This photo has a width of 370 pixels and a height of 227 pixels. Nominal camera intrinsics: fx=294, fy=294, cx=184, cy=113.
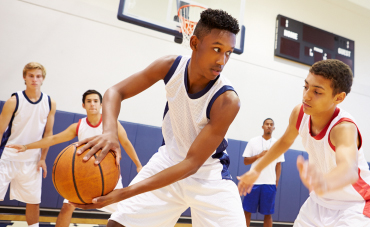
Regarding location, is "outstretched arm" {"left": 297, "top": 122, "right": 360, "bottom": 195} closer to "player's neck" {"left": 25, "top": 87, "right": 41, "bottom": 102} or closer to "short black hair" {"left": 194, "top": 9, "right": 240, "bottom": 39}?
"short black hair" {"left": 194, "top": 9, "right": 240, "bottom": 39}

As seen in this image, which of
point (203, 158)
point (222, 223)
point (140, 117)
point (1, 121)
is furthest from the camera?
point (140, 117)

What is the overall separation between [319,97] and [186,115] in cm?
97

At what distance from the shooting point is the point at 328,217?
6.89 feet

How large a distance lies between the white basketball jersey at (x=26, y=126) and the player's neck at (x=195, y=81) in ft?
10.4

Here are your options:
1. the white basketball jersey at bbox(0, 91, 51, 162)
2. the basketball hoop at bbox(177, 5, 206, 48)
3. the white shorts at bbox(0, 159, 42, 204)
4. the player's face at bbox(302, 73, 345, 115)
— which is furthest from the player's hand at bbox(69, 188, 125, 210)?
the basketball hoop at bbox(177, 5, 206, 48)

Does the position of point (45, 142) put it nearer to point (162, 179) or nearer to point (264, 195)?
point (162, 179)

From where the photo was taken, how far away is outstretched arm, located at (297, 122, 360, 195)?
4.84ft

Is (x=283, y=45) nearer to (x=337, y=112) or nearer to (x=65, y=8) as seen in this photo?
(x=65, y=8)

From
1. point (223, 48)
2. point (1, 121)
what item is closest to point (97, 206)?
point (223, 48)

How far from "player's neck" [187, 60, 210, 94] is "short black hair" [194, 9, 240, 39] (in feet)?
0.75

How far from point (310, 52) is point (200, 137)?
24.7ft

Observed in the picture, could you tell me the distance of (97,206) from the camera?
4.75 ft

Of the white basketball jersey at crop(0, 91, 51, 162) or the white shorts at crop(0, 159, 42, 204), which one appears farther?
the white basketball jersey at crop(0, 91, 51, 162)

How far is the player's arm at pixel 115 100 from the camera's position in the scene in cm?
149
